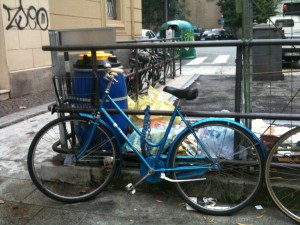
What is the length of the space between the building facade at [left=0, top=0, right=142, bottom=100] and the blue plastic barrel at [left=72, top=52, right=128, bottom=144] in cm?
473

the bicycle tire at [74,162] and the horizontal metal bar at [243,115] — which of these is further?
the bicycle tire at [74,162]

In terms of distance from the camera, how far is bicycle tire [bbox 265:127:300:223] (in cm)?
316

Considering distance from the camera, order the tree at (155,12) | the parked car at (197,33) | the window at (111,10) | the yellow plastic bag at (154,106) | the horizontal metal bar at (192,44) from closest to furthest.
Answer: the horizontal metal bar at (192,44) < the yellow plastic bag at (154,106) < the window at (111,10) < the parked car at (197,33) < the tree at (155,12)

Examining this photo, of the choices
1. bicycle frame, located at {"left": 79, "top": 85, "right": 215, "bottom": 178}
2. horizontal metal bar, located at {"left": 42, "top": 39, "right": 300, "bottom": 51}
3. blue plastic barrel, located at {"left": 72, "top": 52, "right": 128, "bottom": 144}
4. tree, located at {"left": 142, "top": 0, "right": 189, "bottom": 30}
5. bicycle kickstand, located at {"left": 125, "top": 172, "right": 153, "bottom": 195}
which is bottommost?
bicycle kickstand, located at {"left": 125, "top": 172, "right": 153, "bottom": 195}

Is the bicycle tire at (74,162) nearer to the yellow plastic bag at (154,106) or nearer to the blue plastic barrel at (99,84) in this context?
the blue plastic barrel at (99,84)

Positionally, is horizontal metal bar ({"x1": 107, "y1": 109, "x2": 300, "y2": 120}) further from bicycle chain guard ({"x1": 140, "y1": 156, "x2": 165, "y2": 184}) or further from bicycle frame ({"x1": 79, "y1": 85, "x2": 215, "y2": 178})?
bicycle chain guard ({"x1": 140, "y1": 156, "x2": 165, "y2": 184})

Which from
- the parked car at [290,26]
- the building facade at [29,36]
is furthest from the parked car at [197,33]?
the parked car at [290,26]

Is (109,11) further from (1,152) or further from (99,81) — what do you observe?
(99,81)

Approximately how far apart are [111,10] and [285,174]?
430 inches

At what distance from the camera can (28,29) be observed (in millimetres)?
8648

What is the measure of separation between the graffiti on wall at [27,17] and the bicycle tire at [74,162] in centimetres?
493

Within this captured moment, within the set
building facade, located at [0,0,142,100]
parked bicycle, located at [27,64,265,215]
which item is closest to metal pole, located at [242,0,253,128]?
parked bicycle, located at [27,64,265,215]

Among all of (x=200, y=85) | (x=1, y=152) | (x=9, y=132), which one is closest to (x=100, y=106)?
(x=1, y=152)

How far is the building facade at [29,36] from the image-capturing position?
8062mm
